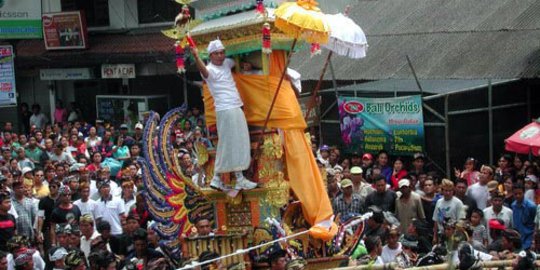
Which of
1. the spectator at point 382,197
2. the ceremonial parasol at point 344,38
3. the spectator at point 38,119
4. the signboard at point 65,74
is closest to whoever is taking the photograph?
the ceremonial parasol at point 344,38

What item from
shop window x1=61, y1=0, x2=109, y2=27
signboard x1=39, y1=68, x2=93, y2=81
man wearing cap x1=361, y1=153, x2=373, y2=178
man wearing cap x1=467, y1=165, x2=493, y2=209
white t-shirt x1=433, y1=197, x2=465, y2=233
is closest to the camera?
white t-shirt x1=433, y1=197, x2=465, y2=233

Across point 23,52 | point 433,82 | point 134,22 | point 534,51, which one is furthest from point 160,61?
point 534,51

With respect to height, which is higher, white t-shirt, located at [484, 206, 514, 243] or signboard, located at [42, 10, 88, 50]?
signboard, located at [42, 10, 88, 50]

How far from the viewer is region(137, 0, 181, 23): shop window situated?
27594mm

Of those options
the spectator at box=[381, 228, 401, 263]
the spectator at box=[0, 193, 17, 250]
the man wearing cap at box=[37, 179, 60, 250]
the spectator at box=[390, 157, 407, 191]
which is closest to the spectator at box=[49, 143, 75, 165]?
the man wearing cap at box=[37, 179, 60, 250]

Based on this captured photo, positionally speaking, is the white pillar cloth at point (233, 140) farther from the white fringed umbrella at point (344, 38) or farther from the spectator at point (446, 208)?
the spectator at point (446, 208)

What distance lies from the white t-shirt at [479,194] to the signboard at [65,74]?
14739 millimetres

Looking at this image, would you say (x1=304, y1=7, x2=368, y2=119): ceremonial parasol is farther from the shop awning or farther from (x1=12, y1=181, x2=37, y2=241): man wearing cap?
the shop awning

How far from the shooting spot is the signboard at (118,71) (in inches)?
1075

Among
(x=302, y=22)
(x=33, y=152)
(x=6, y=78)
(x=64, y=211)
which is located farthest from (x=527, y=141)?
(x=6, y=78)

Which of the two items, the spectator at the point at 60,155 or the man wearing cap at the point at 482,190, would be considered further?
the spectator at the point at 60,155

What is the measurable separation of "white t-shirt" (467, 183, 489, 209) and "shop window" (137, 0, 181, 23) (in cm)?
1331

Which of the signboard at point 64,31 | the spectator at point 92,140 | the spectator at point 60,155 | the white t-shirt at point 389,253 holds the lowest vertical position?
the white t-shirt at point 389,253

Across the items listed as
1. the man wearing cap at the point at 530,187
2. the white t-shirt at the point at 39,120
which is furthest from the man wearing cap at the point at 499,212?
the white t-shirt at the point at 39,120
